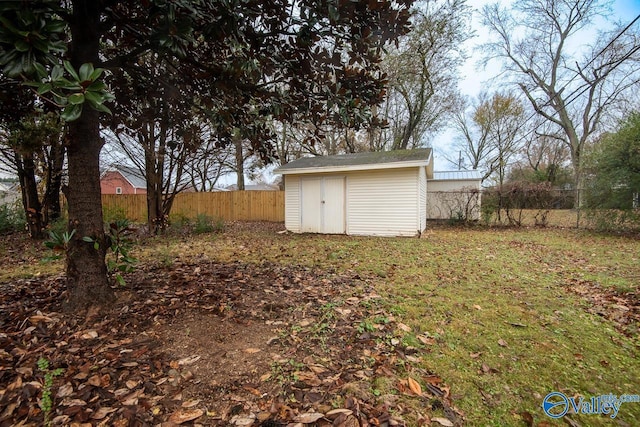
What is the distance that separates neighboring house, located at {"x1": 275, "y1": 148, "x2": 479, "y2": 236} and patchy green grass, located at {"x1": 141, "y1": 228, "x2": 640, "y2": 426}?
2014 mm

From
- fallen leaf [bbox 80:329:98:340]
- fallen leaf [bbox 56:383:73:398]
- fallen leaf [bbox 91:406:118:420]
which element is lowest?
fallen leaf [bbox 91:406:118:420]

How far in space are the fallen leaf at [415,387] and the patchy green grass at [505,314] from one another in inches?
5.1

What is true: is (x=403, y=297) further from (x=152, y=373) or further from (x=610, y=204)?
(x=610, y=204)

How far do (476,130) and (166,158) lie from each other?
23.5m

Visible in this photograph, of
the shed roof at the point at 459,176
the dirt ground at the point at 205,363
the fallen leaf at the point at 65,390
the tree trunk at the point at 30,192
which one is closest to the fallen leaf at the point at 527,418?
the dirt ground at the point at 205,363

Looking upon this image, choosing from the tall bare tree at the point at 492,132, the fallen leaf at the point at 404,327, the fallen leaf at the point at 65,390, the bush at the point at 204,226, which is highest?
the tall bare tree at the point at 492,132

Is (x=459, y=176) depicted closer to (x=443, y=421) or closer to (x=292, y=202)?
(x=292, y=202)

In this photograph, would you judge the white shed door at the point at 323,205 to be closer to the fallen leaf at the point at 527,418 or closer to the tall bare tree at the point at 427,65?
the tall bare tree at the point at 427,65

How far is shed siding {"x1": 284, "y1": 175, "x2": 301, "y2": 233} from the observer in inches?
374

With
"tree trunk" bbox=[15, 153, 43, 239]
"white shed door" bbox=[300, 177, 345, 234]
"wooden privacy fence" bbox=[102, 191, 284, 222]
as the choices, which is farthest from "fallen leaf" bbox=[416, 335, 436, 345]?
"wooden privacy fence" bbox=[102, 191, 284, 222]

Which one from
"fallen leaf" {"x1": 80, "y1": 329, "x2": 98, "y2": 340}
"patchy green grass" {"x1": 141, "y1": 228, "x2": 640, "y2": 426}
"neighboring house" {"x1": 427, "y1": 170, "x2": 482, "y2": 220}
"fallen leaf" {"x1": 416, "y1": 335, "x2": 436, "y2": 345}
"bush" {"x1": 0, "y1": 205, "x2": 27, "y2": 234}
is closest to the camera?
"patchy green grass" {"x1": 141, "y1": 228, "x2": 640, "y2": 426}

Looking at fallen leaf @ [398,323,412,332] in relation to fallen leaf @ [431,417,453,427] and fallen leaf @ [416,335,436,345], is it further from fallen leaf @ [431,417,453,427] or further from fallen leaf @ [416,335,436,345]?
fallen leaf @ [431,417,453,427]

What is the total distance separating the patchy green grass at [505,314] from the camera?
6.11 ft

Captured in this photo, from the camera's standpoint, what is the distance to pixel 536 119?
18.0 meters
